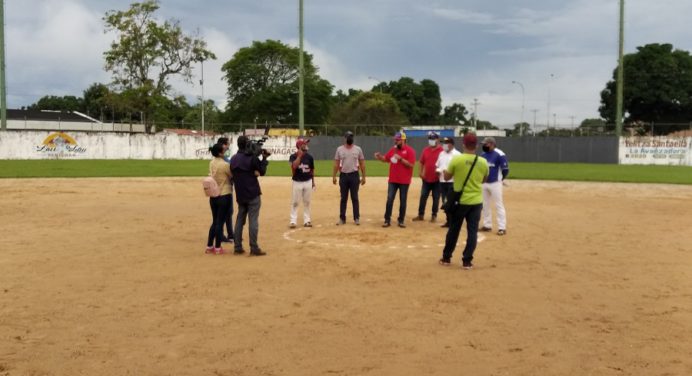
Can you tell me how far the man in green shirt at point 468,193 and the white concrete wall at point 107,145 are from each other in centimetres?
3315

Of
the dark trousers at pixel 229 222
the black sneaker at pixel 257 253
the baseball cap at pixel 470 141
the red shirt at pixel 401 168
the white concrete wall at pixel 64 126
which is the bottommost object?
the black sneaker at pixel 257 253

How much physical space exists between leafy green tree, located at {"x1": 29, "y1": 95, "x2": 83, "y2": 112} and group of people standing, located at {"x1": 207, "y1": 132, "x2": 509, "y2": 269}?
397 feet

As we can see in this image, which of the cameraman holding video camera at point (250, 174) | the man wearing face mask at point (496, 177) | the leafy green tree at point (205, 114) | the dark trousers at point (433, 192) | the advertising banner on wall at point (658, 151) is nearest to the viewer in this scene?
the cameraman holding video camera at point (250, 174)

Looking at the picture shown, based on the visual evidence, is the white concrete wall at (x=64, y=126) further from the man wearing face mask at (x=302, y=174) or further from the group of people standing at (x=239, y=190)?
the group of people standing at (x=239, y=190)

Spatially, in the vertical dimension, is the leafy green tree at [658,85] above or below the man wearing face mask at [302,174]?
above

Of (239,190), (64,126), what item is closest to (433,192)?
(239,190)

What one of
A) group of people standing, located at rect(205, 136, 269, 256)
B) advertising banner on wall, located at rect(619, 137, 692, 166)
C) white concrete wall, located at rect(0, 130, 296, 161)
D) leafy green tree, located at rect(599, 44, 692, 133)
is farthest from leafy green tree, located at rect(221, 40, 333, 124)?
group of people standing, located at rect(205, 136, 269, 256)

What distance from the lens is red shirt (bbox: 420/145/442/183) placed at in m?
12.4

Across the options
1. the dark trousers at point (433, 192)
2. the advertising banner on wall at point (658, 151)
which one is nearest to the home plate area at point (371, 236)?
the dark trousers at point (433, 192)

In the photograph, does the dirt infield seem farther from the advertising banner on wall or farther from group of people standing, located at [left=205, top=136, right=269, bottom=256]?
the advertising banner on wall

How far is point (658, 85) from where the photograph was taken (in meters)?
69.0

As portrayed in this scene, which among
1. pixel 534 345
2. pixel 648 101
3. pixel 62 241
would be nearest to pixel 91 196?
pixel 62 241

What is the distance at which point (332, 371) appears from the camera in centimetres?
444

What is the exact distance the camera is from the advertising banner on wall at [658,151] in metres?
40.2
